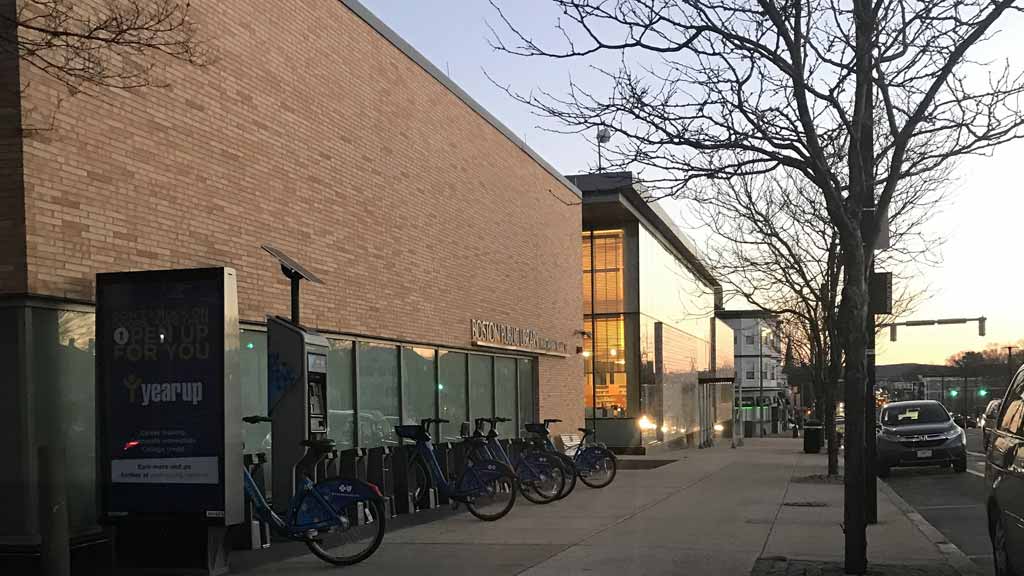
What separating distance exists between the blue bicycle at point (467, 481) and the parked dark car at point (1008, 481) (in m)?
6.31

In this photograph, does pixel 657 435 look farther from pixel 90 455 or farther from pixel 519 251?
pixel 90 455

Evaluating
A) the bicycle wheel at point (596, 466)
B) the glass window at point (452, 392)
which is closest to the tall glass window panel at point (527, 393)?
the glass window at point (452, 392)

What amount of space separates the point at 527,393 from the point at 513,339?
1352 mm

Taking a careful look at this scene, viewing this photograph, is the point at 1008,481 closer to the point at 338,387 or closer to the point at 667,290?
the point at 338,387

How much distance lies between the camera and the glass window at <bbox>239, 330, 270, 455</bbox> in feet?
38.0

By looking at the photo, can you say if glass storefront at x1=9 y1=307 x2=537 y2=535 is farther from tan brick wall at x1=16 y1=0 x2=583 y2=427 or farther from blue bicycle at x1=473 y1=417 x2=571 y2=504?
blue bicycle at x1=473 y1=417 x2=571 y2=504

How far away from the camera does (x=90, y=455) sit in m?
9.36

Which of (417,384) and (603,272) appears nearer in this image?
(417,384)

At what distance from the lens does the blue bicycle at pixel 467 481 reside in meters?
13.5

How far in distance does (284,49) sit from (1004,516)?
9.36m

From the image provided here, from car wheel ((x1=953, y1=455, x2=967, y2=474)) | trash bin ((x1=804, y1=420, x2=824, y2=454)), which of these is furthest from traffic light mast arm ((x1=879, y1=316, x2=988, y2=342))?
car wheel ((x1=953, y1=455, x2=967, y2=474))

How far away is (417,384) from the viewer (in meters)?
16.7

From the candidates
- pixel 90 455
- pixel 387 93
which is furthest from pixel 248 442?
pixel 387 93

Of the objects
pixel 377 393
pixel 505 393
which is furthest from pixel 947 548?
pixel 505 393
